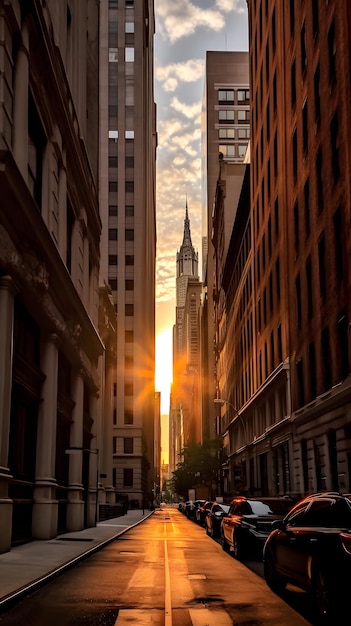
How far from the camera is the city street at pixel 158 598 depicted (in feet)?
34.7

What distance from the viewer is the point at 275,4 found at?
50.8m

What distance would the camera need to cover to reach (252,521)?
1920 cm

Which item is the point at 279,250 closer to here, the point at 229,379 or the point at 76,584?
the point at 76,584

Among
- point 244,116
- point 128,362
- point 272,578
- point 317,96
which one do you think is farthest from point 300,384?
point 244,116

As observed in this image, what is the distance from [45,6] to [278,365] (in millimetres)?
26929

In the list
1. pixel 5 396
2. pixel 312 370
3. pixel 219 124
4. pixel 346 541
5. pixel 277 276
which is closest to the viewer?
pixel 346 541

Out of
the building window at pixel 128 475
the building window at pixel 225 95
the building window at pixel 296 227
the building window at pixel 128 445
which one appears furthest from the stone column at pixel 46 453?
the building window at pixel 225 95

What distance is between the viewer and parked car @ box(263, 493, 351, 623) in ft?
31.0

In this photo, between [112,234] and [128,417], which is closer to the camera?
[128,417]

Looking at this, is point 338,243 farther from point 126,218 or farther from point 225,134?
point 225,134

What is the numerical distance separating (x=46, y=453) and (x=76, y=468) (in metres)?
7.64

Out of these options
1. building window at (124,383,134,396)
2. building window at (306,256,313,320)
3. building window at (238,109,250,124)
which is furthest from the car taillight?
building window at (238,109,250,124)

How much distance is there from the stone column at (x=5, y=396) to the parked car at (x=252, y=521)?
593 centimetres

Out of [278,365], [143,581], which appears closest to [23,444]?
[143,581]
